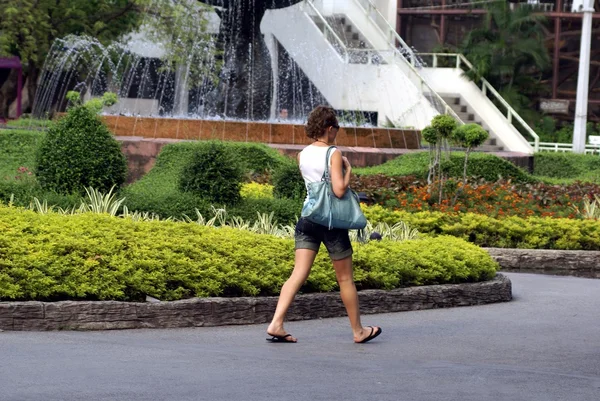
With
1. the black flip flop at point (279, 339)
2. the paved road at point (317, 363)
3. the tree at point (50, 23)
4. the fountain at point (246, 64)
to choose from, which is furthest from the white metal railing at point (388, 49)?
the black flip flop at point (279, 339)

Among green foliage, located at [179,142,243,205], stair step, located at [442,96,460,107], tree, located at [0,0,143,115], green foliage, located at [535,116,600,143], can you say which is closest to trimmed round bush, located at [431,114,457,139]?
green foliage, located at [179,142,243,205]

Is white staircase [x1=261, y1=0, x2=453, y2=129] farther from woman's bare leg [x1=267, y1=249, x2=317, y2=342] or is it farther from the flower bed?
woman's bare leg [x1=267, y1=249, x2=317, y2=342]

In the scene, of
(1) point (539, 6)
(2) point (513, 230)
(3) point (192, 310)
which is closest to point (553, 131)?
(1) point (539, 6)

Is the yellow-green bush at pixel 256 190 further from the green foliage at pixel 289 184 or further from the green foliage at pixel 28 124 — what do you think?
the green foliage at pixel 28 124

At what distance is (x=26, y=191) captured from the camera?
14.2 m

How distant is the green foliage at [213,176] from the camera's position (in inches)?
571

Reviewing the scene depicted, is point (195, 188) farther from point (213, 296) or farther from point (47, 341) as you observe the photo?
point (47, 341)

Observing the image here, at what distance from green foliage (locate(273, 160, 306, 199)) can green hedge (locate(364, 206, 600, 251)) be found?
0.84 meters

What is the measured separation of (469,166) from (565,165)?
7.01 m

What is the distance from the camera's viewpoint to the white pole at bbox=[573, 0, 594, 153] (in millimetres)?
29125

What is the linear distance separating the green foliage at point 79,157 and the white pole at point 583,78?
16807mm

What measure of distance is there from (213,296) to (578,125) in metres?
22.0

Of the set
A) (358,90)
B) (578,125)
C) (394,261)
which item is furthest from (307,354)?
(358,90)

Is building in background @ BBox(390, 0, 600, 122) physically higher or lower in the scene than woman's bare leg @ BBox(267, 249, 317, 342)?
higher
